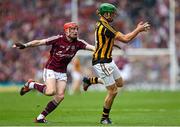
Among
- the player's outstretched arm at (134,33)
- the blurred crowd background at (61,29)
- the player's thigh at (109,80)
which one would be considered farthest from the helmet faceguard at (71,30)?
the blurred crowd background at (61,29)

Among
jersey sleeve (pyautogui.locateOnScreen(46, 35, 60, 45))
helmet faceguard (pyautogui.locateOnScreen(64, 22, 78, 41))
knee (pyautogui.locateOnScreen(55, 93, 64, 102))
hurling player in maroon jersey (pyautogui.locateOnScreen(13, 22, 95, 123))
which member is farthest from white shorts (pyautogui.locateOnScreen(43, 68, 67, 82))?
helmet faceguard (pyautogui.locateOnScreen(64, 22, 78, 41))

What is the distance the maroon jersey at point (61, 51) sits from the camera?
1777 centimetres

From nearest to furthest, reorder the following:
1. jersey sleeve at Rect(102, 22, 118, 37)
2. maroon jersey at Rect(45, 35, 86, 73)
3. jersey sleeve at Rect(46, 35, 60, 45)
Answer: jersey sleeve at Rect(102, 22, 118, 37)
jersey sleeve at Rect(46, 35, 60, 45)
maroon jersey at Rect(45, 35, 86, 73)

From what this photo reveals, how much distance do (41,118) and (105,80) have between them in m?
1.72

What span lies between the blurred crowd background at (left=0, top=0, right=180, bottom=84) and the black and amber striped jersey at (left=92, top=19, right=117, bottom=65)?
77.3 ft

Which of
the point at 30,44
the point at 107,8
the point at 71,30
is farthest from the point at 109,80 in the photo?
the point at 30,44

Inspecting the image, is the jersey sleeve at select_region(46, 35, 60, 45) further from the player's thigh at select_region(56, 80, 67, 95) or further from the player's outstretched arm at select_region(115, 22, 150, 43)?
the player's outstretched arm at select_region(115, 22, 150, 43)

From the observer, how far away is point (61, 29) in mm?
41188

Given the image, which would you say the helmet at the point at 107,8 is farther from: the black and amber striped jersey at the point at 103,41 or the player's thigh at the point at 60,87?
the player's thigh at the point at 60,87

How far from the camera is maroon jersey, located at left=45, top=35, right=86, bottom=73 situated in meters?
17.8

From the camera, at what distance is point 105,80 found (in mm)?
17219

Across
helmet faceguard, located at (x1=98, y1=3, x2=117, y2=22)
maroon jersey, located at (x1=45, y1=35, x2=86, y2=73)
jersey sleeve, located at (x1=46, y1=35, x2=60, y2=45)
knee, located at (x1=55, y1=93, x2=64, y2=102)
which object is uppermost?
helmet faceguard, located at (x1=98, y1=3, x2=117, y2=22)

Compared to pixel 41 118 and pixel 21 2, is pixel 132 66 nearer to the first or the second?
pixel 21 2

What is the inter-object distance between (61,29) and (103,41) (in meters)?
24.4
